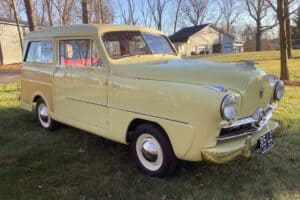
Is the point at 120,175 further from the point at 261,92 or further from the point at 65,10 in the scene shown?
the point at 65,10

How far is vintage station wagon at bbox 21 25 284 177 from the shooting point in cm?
412

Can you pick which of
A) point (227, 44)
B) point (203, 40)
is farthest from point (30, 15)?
point (227, 44)

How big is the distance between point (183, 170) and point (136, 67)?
1.46 meters

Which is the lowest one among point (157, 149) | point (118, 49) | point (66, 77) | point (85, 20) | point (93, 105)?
point (157, 149)

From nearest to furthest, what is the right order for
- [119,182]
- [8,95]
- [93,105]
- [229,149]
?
[229,149]
[119,182]
[93,105]
[8,95]

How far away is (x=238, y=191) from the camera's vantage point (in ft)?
14.1

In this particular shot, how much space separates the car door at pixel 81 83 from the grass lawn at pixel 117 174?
0.55 metres

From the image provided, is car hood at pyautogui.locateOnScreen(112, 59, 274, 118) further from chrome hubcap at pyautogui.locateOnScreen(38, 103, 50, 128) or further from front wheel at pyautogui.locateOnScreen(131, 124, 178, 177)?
chrome hubcap at pyautogui.locateOnScreen(38, 103, 50, 128)

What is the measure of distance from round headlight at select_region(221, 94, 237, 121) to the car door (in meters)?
1.87

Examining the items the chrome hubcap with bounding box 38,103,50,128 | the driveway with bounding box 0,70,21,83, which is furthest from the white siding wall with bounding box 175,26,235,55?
Result: the chrome hubcap with bounding box 38,103,50,128

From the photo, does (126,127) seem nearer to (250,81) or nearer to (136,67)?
(136,67)

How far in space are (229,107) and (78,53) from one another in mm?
2806

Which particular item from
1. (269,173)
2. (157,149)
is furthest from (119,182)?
(269,173)

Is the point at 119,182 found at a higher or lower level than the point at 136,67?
lower
